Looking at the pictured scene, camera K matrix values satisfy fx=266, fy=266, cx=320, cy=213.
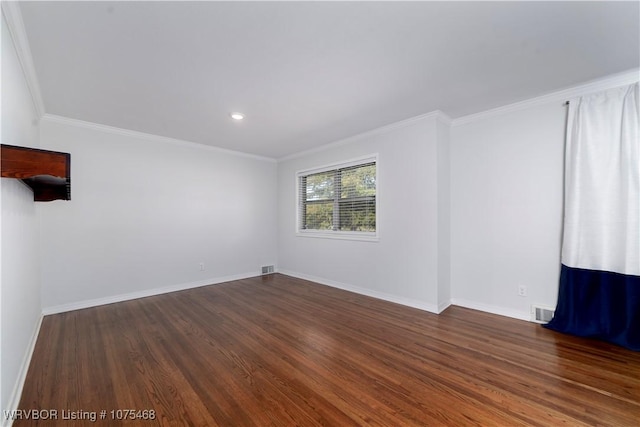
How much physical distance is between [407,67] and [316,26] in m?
0.92

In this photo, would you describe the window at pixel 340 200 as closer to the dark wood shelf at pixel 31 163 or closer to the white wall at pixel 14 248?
the dark wood shelf at pixel 31 163

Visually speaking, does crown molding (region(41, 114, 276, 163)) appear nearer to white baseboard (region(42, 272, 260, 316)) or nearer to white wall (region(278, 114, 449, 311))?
white wall (region(278, 114, 449, 311))

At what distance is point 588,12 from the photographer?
5.56ft

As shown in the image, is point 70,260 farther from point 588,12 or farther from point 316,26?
point 588,12

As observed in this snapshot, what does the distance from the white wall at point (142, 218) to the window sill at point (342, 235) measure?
3.51ft

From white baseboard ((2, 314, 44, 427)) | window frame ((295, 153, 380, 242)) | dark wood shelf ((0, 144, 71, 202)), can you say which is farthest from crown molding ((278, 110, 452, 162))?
white baseboard ((2, 314, 44, 427))

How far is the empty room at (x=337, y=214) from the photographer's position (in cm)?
170

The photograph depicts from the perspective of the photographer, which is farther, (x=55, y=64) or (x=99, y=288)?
(x=99, y=288)

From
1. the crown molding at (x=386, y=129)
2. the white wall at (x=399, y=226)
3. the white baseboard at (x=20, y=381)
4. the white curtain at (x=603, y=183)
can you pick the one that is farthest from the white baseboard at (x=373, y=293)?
the white baseboard at (x=20, y=381)

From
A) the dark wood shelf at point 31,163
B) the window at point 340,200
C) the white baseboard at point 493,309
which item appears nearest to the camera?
the dark wood shelf at point 31,163

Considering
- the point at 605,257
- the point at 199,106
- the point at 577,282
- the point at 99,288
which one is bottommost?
the point at 99,288

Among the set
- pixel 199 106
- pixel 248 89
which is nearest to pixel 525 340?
pixel 248 89

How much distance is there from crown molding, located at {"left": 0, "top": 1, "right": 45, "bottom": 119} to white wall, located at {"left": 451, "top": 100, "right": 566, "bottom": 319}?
4.17 m

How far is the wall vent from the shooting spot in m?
2.87
